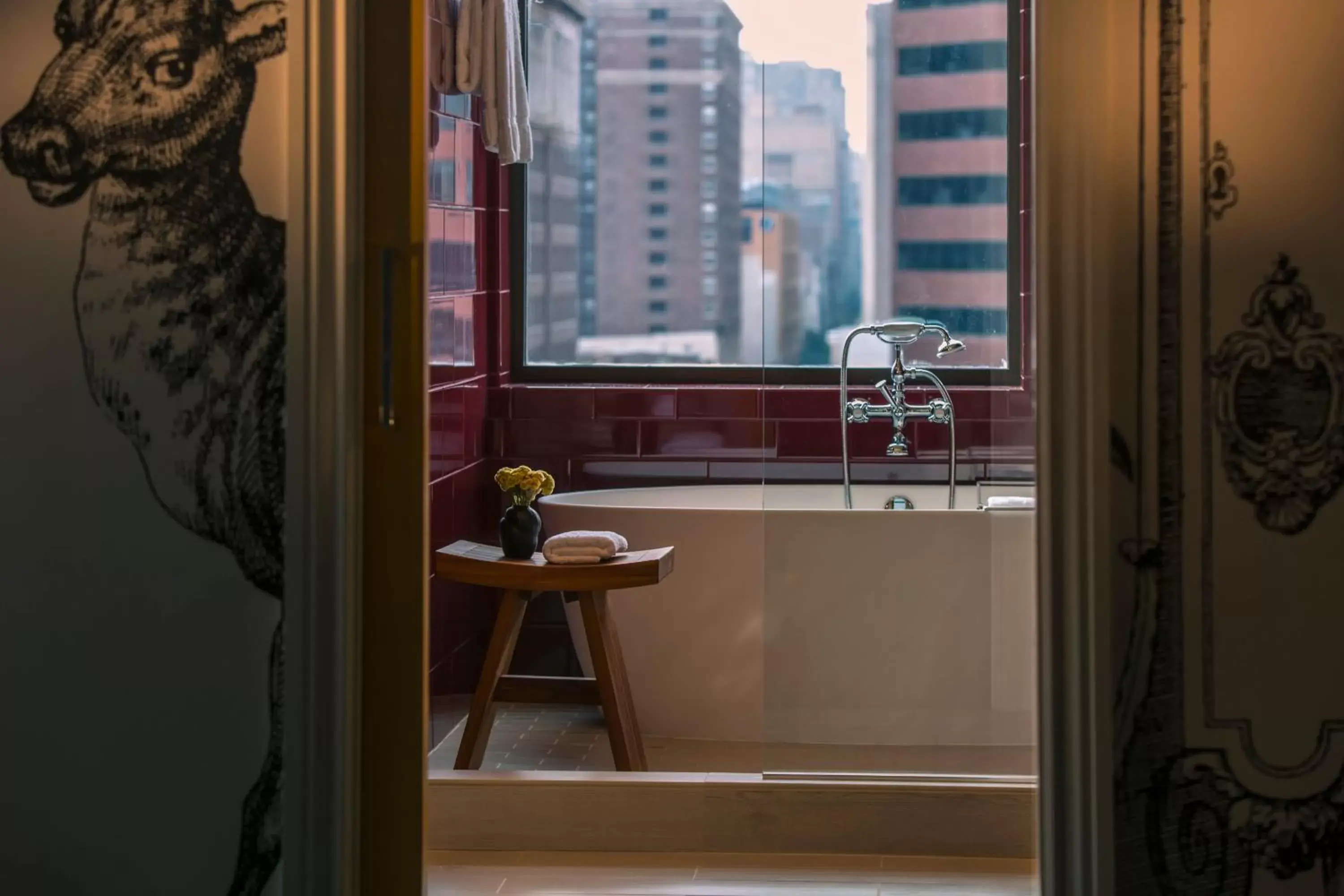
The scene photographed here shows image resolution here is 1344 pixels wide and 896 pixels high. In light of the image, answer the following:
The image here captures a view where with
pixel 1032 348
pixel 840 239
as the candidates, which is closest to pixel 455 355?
pixel 840 239

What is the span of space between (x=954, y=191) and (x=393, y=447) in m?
1.56

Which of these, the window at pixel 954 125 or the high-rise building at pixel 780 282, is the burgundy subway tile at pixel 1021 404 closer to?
the window at pixel 954 125

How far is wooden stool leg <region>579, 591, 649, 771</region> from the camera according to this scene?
144 inches

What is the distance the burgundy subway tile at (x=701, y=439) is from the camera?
4828 mm

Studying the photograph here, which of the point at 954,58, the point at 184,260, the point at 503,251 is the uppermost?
the point at 954,58

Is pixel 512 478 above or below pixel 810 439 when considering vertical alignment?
below

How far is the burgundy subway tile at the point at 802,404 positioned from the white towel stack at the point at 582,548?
56cm

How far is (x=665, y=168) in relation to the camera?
4.91 meters

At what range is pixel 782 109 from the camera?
3.66m

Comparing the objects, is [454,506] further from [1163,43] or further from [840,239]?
[1163,43]

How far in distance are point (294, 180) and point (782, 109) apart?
61.9 inches

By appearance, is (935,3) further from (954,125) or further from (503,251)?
(503,251)

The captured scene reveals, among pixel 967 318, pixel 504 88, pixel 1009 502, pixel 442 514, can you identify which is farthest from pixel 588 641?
pixel 504 88

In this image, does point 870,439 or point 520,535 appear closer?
point 870,439
